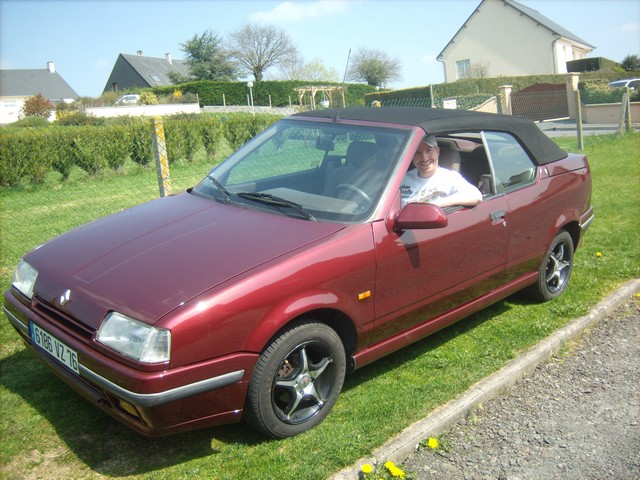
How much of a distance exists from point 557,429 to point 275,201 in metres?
2.17

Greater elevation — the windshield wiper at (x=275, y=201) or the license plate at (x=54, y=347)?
the windshield wiper at (x=275, y=201)

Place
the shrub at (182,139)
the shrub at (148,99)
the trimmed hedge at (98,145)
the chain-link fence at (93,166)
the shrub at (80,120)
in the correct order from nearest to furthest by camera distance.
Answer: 1. the chain-link fence at (93,166)
2. the trimmed hedge at (98,145)
3. the shrub at (182,139)
4. the shrub at (80,120)
5. the shrub at (148,99)

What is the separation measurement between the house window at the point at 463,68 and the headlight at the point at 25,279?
53055mm

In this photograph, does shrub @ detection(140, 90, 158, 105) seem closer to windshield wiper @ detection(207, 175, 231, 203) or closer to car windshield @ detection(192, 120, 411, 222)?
car windshield @ detection(192, 120, 411, 222)

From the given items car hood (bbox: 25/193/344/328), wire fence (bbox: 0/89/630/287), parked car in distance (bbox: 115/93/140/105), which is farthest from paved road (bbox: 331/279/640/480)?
parked car in distance (bbox: 115/93/140/105)

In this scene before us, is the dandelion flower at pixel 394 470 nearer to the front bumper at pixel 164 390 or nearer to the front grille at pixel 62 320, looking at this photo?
the front bumper at pixel 164 390

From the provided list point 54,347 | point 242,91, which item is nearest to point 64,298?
point 54,347

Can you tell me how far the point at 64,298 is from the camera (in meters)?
3.29

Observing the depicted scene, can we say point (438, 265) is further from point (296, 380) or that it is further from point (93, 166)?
point (93, 166)

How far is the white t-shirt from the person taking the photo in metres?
4.35

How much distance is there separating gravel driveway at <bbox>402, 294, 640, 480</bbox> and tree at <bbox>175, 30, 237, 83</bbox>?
66642 mm

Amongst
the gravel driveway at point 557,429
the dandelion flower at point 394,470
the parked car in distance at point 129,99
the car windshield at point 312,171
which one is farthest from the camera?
the parked car in distance at point 129,99

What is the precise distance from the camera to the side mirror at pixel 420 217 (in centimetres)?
364

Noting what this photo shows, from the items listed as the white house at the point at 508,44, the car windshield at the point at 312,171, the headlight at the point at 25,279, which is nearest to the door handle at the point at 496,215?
the car windshield at the point at 312,171
